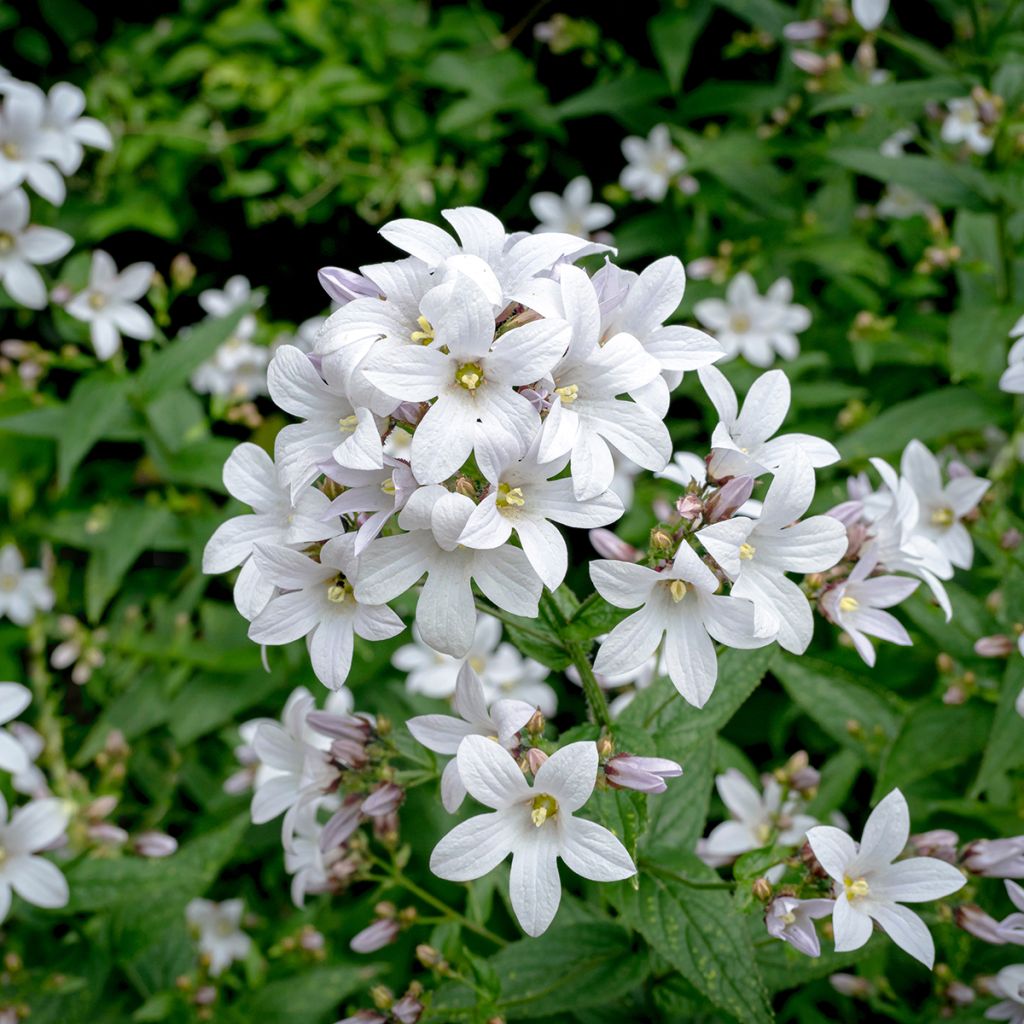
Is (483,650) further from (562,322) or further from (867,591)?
(562,322)

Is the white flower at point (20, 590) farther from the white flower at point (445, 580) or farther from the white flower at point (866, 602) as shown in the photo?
the white flower at point (866, 602)

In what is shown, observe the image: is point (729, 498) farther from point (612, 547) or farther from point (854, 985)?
point (854, 985)

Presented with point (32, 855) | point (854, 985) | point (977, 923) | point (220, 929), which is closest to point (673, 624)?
point (977, 923)

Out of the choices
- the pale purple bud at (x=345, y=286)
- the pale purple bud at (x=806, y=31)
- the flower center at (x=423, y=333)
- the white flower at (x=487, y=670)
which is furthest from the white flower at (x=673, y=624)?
the pale purple bud at (x=806, y=31)

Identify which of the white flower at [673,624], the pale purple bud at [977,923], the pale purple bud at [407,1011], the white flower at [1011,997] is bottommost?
the white flower at [1011,997]

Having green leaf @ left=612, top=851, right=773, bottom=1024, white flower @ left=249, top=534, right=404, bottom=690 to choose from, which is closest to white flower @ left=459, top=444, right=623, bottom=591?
white flower @ left=249, top=534, right=404, bottom=690

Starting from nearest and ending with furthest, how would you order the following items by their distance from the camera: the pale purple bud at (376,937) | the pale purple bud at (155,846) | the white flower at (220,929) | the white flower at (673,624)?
1. the white flower at (673,624)
2. the pale purple bud at (376,937)
3. the pale purple bud at (155,846)
4. the white flower at (220,929)
